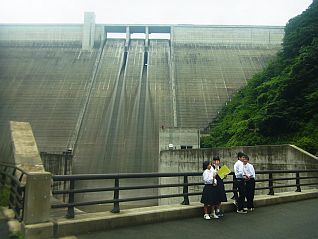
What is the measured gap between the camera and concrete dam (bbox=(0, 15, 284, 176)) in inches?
1161

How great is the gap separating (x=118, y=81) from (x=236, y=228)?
33.5m

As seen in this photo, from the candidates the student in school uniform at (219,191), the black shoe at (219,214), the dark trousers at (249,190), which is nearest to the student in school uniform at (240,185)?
the dark trousers at (249,190)

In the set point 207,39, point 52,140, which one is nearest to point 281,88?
point 52,140

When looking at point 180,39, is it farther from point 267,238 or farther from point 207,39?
point 267,238

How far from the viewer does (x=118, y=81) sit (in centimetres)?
3941

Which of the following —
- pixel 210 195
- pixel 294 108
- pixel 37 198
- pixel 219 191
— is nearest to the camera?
pixel 37 198

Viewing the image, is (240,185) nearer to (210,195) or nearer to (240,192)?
(240,192)

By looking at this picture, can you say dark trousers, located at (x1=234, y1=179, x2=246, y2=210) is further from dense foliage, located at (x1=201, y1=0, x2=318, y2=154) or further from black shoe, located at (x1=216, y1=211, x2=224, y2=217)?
dense foliage, located at (x1=201, y1=0, x2=318, y2=154)

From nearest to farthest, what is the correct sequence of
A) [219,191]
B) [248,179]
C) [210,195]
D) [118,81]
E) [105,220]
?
[105,220] → [210,195] → [219,191] → [248,179] → [118,81]

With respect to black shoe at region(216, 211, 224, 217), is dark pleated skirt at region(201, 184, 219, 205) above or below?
above

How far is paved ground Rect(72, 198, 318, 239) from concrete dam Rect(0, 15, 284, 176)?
17.1 metres

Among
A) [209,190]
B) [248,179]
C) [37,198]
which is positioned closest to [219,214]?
[209,190]

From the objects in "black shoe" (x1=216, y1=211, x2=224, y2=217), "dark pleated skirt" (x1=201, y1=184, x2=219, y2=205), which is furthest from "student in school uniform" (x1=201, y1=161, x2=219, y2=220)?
"black shoe" (x1=216, y1=211, x2=224, y2=217)

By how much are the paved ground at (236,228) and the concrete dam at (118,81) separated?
674 inches
